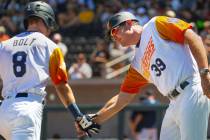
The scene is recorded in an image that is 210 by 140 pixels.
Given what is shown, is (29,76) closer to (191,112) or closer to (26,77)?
(26,77)

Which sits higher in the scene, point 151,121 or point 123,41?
point 123,41

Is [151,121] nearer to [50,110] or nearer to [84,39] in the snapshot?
[50,110]

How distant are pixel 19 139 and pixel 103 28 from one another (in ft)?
39.0

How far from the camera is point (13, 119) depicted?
6395 mm

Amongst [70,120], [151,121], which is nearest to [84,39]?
[70,120]

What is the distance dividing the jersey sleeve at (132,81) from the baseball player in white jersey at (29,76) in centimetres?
63

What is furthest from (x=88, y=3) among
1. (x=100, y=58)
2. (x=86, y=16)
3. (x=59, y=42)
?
(x=59, y=42)

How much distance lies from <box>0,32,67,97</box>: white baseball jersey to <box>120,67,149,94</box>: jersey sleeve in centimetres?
84

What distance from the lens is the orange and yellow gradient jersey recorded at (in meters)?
6.34

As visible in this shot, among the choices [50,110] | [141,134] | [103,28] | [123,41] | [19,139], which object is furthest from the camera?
[103,28]

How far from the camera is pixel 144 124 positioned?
12797 mm

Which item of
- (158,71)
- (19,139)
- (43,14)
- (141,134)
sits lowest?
(141,134)

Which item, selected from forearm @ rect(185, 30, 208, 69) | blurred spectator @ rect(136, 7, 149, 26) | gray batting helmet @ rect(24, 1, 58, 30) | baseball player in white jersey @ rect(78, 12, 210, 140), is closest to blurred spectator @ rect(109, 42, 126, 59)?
blurred spectator @ rect(136, 7, 149, 26)

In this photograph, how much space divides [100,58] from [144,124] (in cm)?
416
